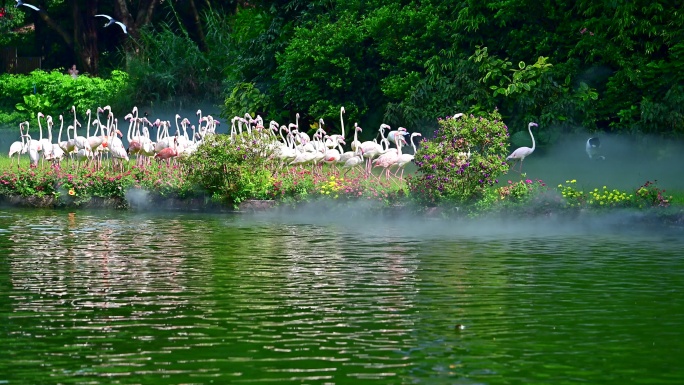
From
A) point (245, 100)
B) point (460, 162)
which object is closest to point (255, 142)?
point (460, 162)

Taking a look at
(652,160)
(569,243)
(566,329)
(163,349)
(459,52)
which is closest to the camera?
(163,349)

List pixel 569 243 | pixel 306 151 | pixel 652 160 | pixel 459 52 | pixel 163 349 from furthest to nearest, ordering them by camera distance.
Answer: pixel 459 52 < pixel 652 160 < pixel 306 151 < pixel 569 243 < pixel 163 349

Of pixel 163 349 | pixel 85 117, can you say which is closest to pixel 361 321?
pixel 163 349

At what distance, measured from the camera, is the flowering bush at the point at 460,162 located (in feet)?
66.5

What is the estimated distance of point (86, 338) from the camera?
10.2 m

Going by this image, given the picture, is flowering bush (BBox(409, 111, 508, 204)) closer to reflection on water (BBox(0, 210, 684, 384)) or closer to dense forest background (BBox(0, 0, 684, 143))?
reflection on water (BBox(0, 210, 684, 384))

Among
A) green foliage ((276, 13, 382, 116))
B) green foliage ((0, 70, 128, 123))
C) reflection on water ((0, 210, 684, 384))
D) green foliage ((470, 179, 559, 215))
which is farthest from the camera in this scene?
green foliage ((0, 70, 128, 123))

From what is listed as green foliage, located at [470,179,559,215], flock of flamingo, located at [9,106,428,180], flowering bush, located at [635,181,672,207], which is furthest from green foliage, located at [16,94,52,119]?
flowering bush, located at [635,181,672,207]

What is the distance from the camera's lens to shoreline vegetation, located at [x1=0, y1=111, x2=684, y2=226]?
64.8ft

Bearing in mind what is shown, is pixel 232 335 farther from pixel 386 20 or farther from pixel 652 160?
pixel 386 20

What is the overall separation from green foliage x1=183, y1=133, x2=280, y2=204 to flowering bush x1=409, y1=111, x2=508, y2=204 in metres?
→ 3.25

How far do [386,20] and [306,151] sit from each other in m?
8.03

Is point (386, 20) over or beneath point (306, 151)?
over

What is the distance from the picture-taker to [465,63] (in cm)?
2997
